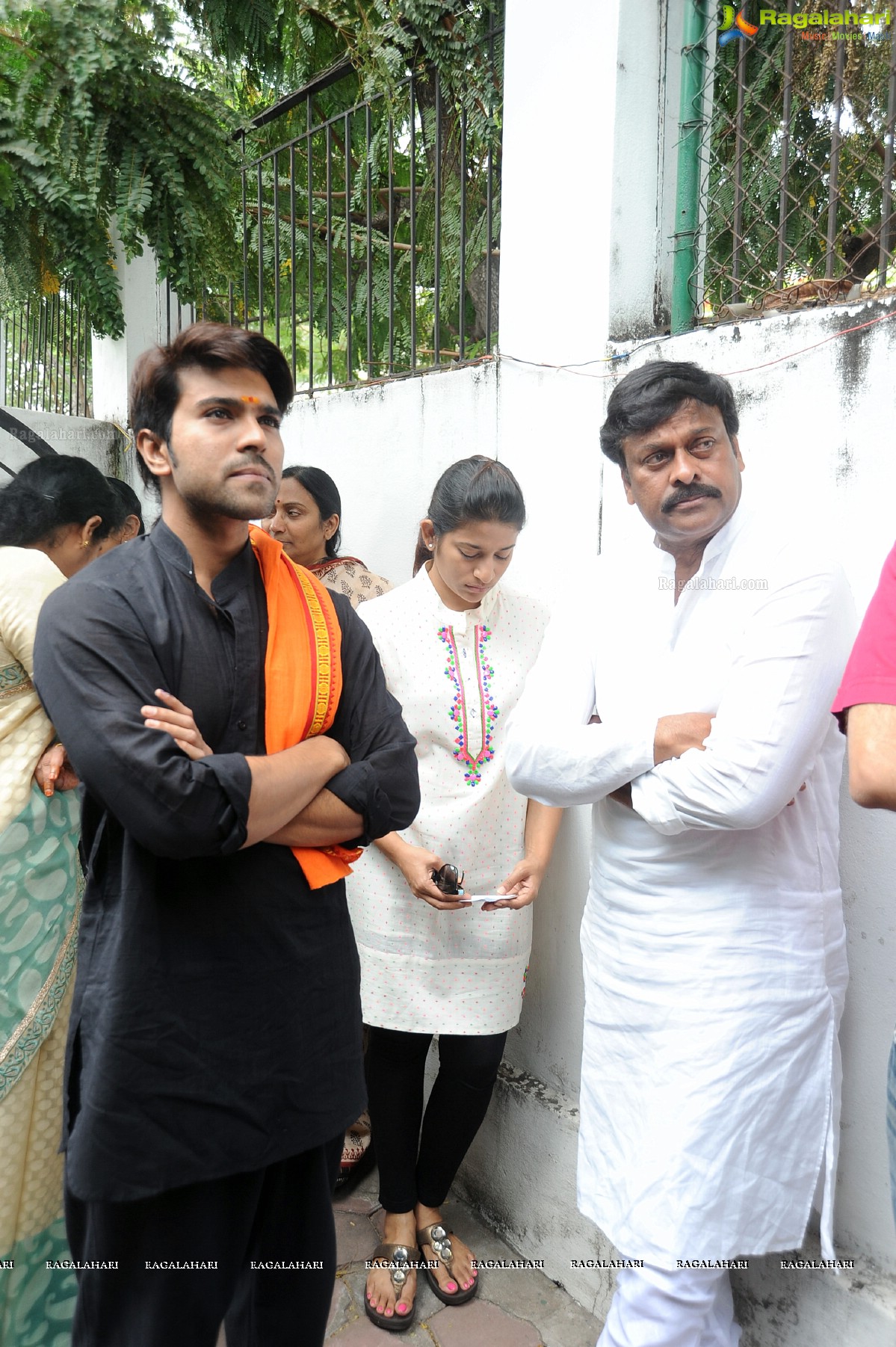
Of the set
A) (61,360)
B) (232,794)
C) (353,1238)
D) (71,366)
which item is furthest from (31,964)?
(61,360)

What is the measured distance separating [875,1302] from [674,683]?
131 cm

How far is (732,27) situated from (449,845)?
7.35 feet

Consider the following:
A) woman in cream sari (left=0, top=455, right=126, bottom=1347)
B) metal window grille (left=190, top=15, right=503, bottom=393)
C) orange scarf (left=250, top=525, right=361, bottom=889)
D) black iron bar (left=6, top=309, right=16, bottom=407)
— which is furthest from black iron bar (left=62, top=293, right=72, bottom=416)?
orange scarf (left=250, top=525, right=361, bottom=889)

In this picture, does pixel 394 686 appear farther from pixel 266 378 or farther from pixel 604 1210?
pixel 604 1210

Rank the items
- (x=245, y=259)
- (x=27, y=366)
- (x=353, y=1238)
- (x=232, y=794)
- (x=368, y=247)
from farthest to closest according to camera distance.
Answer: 1. (x=27, y=366)
2. (x=245, y=259)
3. (x=368, y=247)
4. (x=353, y=1238)
5. (x=232, y=794)

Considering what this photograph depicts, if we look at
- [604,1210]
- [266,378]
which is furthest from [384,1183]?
[266,378]

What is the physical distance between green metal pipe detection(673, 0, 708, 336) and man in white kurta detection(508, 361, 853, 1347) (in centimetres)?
71

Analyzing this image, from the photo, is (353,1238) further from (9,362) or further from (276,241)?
(9,362)

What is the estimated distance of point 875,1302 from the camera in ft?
6.49

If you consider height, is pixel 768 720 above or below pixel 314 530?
below

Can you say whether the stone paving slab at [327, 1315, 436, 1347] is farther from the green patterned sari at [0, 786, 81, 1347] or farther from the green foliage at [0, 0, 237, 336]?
the green foliage at [0, 0, 237, 336]

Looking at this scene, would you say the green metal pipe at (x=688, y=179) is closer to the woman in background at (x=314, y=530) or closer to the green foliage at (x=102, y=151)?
the woman in background at (x=314, y=530)

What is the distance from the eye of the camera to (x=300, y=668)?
1.83 metres

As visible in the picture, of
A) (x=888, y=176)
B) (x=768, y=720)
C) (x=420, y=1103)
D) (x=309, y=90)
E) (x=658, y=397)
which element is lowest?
(x=420, y=1103)
